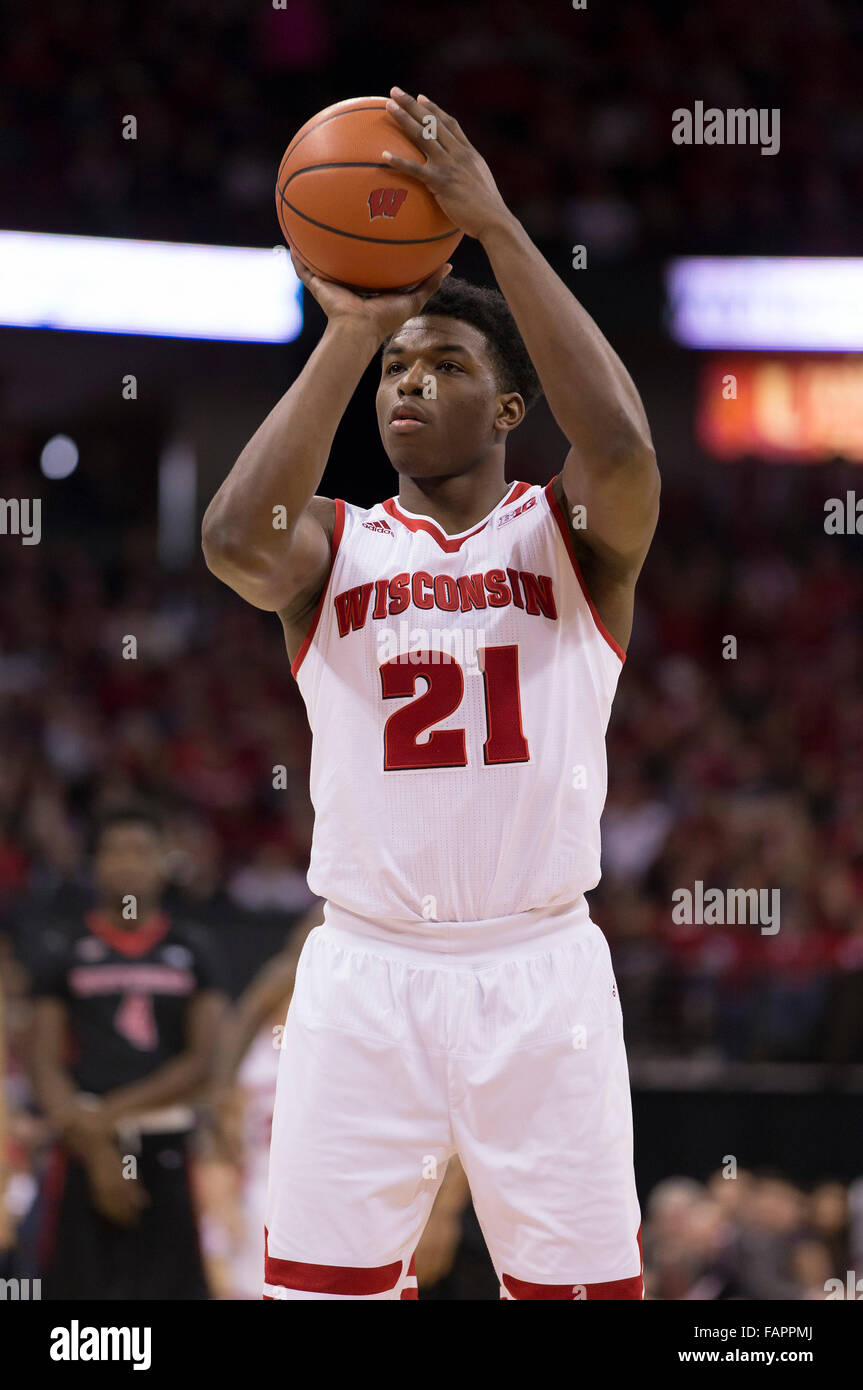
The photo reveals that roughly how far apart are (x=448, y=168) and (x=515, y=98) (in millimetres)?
9878

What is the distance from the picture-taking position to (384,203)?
2.94 meters

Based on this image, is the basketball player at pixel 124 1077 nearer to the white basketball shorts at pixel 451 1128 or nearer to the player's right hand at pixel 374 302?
the white basketball shorts at pixel 451 1128

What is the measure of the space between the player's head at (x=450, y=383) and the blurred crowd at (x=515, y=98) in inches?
317

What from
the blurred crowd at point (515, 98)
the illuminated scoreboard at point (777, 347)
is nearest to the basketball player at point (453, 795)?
the illuminated scoreboard at point (777, 347)

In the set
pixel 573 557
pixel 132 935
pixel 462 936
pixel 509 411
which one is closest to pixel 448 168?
pixel 509 411

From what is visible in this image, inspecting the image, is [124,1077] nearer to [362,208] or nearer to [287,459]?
[287,459]

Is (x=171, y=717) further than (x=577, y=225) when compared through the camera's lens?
No

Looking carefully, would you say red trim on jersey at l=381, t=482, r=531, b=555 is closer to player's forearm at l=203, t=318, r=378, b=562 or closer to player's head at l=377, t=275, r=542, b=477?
player's head at l=377, t=275, r=542, b=477

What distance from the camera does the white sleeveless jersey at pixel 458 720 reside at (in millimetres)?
2889

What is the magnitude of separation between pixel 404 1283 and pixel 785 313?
31.2 feet

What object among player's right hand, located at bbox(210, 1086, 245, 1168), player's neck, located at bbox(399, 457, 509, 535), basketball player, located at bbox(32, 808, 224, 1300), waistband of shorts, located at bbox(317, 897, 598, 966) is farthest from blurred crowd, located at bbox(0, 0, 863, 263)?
waistband of shorts, located at bbox(317, 897, 598, 966)
